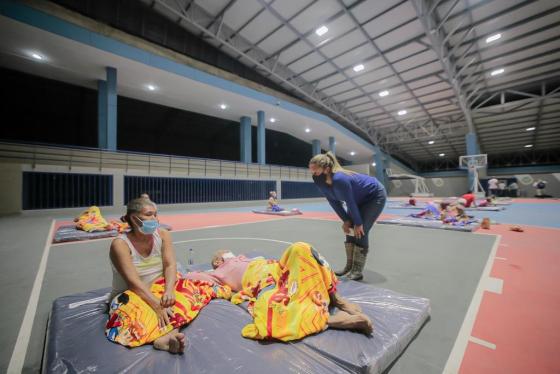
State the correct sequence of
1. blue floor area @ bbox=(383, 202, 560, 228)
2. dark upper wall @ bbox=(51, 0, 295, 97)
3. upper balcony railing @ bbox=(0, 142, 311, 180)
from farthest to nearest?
dark upper wall @ bbox=(51, 0, 295, 97) → upper balcony railing @ bbox=(0, 142, 311, 180) → blue floor area @ bbox=(383, 202, 560, 228)

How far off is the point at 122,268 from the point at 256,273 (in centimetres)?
98

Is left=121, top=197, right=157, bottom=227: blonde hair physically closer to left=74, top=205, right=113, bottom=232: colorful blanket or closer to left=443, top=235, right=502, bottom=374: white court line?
left=443, top=235, right=502, bottom=374: white court line

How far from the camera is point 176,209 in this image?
1235cm

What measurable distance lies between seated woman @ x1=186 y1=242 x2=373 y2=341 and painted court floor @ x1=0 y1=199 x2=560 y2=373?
399 millimetres

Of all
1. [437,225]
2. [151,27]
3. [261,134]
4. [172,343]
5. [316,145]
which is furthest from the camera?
[316,145]

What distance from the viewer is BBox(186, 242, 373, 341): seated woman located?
1.45m

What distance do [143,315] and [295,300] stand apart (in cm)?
97

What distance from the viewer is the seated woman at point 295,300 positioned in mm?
1453

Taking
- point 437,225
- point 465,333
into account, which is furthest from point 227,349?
point 437,225

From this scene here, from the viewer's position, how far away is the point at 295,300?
1557 mm

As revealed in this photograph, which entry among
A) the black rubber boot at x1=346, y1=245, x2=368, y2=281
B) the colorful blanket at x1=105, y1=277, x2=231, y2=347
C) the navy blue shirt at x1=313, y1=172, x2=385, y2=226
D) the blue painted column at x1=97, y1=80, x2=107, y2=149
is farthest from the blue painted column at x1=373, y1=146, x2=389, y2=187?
the colorful blanket at x1=105, y1=277, x2=231, y2=347

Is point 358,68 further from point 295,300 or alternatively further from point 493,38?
point 295,300

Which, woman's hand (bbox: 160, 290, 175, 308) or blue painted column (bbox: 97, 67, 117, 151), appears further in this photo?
blue painted column (bbox: 97, 67, 117, 151)

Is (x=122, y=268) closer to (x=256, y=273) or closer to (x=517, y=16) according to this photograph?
(x=256, y=273)
